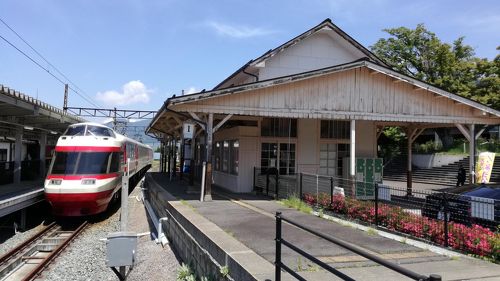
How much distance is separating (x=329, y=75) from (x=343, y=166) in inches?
217

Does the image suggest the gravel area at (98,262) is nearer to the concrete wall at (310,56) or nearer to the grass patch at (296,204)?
the grass patch at (296,204)

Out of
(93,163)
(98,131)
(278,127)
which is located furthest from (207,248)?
(278,127)

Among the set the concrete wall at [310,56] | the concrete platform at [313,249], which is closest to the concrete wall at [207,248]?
the concrete platform at [313,249]

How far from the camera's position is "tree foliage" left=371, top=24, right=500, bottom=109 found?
117ft

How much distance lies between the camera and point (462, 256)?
23.5 ft

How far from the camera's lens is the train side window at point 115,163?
51.0ft

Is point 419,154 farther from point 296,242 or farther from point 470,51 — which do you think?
point 296,242

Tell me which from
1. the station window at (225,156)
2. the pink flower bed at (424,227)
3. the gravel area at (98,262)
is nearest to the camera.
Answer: the pink flower bed at (424,227)

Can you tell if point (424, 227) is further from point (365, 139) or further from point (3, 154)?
point (3, 154)

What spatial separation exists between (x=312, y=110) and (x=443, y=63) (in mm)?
27943

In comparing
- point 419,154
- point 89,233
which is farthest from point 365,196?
point 419,154

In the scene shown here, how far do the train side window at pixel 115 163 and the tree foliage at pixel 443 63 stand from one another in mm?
28191

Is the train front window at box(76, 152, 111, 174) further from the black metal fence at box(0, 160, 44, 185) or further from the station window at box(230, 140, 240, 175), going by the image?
the black metal fence at box(0, 160, 44, 185)

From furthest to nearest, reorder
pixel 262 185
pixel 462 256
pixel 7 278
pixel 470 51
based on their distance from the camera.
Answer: pixel 470 51 → pixel 262 185 → pixel 7 278 → pixel 462 256
